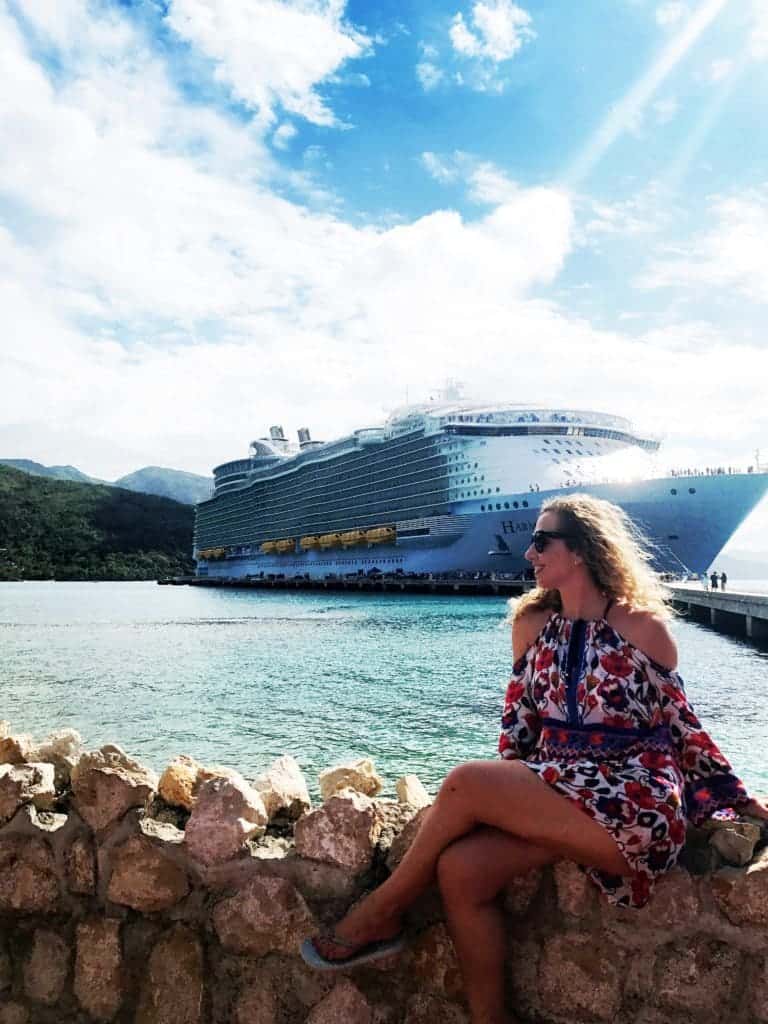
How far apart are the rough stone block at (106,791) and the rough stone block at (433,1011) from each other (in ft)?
2.83

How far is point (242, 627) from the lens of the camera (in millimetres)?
28594

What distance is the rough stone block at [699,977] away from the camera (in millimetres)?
1821

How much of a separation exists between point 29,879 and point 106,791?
0.31 m

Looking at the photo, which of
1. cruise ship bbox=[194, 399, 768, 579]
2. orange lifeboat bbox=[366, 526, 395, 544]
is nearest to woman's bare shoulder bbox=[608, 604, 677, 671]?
cruise ship bbox=[194, 399, 768, 579]

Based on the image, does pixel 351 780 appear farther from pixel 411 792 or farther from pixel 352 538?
pixel 352 538

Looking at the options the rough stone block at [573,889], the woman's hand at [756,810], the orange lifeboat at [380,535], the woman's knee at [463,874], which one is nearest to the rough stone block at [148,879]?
the woman's knee at [463,874]

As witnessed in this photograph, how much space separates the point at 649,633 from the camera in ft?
6.75

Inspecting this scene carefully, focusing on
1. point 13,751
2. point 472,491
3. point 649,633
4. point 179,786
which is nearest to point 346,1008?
point 179,786

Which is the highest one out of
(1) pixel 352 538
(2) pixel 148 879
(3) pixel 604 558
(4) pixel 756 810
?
(1) pixel 352 538

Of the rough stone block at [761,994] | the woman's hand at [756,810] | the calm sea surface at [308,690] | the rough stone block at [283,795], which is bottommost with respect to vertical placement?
the calm sea surface at [308,690]

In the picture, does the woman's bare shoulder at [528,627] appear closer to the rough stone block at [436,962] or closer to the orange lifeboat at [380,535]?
the rough stone block at [436,962]

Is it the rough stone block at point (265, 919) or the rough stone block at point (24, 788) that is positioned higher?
the rough stone block at point (24, 788)

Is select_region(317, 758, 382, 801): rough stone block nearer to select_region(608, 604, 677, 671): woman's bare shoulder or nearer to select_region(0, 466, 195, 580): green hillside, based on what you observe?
select_region(608, 604, 677, 671): woman's bare shoulder

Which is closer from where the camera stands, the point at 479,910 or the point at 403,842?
the point at 479,910
